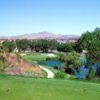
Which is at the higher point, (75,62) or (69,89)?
(69,89)

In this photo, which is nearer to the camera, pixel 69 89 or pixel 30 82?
pixel 69 89

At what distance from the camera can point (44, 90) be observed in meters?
8.45

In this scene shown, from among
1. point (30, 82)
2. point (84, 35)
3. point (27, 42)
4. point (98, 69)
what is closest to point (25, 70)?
point (98, 69)

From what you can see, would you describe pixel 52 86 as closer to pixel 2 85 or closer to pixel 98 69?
pixel 2 85

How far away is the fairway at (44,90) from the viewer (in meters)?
7.88

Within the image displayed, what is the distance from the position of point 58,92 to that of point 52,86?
0.60 meters

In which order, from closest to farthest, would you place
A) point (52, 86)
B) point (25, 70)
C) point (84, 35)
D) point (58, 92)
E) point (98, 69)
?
point (58, 92) < point (52, 86) < point (25, 70) < point (98, 69) < point (84, 35)

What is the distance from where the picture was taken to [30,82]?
9.28m

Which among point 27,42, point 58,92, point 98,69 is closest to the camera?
point 58,92

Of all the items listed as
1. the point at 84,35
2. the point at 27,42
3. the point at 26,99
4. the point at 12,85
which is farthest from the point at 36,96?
the point at 27,42

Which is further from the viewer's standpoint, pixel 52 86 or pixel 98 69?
pixel 98 69

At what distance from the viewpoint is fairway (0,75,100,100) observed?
25.8 feet

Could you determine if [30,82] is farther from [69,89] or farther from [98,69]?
[98,69]

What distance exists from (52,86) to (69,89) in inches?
21.1
